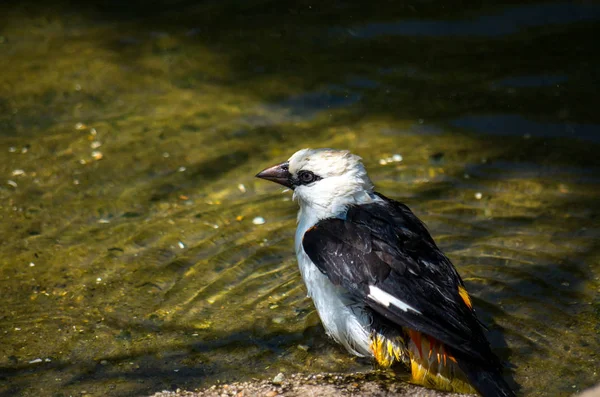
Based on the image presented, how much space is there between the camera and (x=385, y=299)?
373 centimetres

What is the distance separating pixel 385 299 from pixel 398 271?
157mm

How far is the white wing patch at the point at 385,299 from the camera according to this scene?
12.1 feet

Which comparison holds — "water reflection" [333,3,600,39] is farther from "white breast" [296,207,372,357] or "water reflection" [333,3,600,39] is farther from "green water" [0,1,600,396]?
"white breast" [296,207,372,357]

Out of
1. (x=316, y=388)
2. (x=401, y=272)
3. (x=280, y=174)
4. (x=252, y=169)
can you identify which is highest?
(x=280, y=174)

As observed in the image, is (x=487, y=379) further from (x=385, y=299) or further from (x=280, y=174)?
(x=280, y=174)

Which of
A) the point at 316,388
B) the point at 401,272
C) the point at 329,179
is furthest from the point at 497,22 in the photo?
the point at 316,388

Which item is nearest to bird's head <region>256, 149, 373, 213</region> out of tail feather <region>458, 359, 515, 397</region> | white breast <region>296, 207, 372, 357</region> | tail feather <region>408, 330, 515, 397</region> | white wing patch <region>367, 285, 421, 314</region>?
white breast <region>296, 207, 372, 357</region>

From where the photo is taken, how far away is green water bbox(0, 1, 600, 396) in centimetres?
410

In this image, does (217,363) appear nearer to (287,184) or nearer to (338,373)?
(338,373)

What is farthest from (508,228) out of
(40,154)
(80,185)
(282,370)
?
(40,154)

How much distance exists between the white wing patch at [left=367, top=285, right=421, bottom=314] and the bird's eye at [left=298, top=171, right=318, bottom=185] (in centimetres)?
79

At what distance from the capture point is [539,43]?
677 cm

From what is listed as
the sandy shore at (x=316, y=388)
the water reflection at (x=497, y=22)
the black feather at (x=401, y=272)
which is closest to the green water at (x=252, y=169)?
the water reflection at (x=497, y=22)

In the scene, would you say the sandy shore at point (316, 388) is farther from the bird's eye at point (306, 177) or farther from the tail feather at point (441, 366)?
the bird's eye at point (306, 177)
